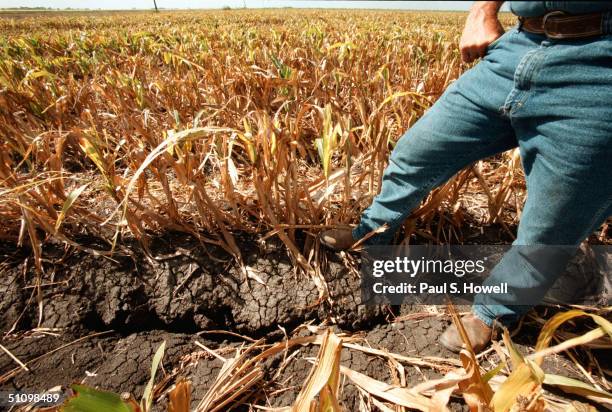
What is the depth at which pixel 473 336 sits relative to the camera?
1051mm

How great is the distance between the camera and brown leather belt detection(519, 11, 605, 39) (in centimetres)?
67

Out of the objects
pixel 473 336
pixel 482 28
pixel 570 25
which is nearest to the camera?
pixel 570 25

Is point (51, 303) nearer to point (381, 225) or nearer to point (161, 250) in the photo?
point (161, 250)

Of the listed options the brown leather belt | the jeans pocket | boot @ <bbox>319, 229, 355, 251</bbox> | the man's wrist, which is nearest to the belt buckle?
the brown leather belt

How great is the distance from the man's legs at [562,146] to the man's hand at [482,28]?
0.63ft

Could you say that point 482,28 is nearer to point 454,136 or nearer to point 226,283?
point 454,136

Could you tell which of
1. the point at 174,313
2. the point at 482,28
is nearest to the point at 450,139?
the point at 482,28

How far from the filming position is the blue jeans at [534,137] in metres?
0.70

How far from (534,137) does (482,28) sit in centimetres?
32

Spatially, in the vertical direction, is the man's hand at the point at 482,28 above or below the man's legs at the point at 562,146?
above

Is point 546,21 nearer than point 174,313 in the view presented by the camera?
Yes

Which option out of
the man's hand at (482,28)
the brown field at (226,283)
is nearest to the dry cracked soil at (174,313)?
the brown field at (226,283)

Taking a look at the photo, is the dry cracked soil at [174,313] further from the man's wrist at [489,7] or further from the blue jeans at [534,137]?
the man's wrist at [489,7]

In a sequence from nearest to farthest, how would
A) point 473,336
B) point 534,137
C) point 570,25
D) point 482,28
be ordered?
point 570,25, point 534,137, point 482,28, point 473,336
